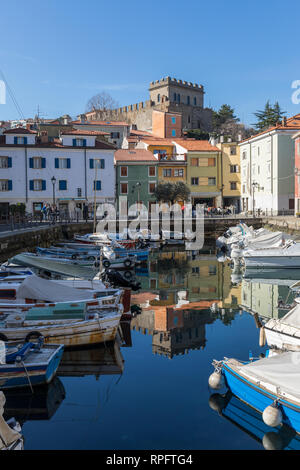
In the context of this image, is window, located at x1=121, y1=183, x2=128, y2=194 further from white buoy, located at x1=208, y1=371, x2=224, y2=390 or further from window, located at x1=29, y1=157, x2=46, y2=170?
white buoy, located at x1=208, y1=371, x2=224, y2=390

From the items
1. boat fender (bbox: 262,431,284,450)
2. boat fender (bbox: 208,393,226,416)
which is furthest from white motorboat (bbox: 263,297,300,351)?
boat fender (bbox: 262,431,284,450)

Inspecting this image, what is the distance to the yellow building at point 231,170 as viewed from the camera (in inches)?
2628

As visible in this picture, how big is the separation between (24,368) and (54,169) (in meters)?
43.1

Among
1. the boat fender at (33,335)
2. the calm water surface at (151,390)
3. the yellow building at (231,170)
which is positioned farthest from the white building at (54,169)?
the boat fender at (33,335)

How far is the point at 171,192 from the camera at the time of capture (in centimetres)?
5828

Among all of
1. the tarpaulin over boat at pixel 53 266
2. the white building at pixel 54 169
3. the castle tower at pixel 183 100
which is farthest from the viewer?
the castle tower at pixel 183 100

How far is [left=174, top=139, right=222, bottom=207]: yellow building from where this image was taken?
2557 inches

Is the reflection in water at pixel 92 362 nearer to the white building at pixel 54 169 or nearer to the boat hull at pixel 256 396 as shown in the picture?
the boat hull at pixel 256 396

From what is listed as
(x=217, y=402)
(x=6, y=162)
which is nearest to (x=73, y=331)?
(x=217, y=402)

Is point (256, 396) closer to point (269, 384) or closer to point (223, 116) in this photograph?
point (269, 384)

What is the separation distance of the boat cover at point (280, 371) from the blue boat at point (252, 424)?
808 millimetres

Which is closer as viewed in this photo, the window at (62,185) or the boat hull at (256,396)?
the boat hull at (256,396)
